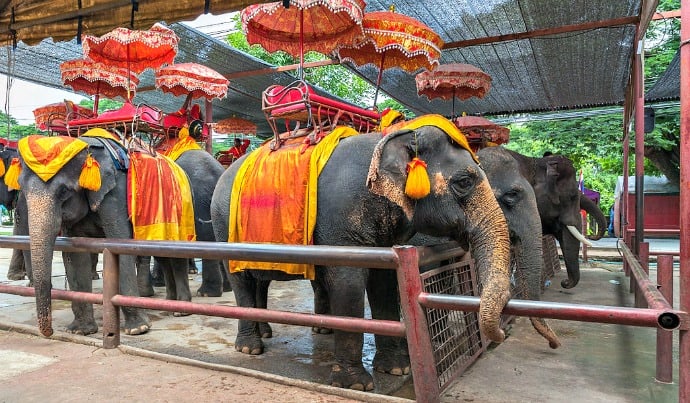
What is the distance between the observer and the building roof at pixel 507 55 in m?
6.10

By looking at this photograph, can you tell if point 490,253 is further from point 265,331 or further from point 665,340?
point 265,331

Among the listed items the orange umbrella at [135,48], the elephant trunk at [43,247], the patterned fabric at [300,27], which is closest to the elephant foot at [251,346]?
the elephant trunk at [43,247]

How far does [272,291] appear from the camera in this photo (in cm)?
660

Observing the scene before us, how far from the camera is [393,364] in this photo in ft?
11.3

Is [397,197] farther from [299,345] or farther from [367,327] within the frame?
[299,345]

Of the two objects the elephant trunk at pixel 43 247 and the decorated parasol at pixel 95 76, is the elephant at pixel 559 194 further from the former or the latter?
the decorated parasol at pixel 95 76

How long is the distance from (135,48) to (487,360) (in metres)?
5.76

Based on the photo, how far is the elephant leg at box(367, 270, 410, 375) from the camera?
3.44 meters

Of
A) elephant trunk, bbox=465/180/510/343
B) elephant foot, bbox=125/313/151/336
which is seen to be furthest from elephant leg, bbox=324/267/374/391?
elephant foot, bbox=125/313/151/336

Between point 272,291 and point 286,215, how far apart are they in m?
3.35

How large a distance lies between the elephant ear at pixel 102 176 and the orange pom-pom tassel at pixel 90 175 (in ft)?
0.53

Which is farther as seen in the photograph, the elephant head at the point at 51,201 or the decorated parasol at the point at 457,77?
the decorated parasol at the point at 457,77

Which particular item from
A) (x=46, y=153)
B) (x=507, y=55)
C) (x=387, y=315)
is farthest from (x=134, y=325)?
(x=507, y=55)

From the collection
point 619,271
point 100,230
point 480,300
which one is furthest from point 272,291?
point 619,271
